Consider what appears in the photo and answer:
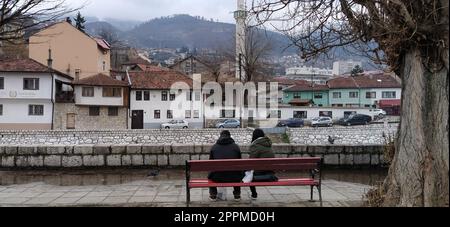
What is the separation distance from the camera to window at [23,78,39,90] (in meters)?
44.5

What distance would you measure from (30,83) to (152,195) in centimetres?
4149

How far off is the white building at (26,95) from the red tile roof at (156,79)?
10.3 meters

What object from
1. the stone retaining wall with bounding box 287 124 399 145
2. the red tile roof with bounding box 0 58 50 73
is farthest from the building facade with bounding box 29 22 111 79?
the stone retaining wall with bounding box 287 124 399 145

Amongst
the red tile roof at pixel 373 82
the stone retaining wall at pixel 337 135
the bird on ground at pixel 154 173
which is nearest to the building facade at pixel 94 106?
the stone retaining wall at pixel 337 135

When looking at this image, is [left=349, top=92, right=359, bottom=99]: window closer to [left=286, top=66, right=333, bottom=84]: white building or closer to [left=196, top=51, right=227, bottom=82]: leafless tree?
[left=286, top=66, right=333, bottom=84]: white building

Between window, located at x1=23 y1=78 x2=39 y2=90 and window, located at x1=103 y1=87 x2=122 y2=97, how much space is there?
23.5 feet

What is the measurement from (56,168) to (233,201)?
19.4ft

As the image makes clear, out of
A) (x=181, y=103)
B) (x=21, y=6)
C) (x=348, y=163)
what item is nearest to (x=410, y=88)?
(x=348, y=163)

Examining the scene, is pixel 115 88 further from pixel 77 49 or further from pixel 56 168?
pixel 56 168

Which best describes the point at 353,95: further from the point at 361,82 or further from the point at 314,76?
the point at 314,76

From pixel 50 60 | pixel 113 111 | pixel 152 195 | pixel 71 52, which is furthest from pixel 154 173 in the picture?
pixel 71 52

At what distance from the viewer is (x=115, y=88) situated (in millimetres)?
48750

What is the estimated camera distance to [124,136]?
108 feet
